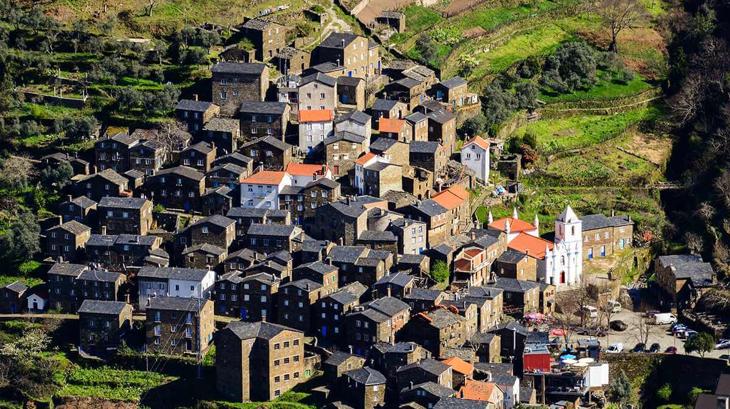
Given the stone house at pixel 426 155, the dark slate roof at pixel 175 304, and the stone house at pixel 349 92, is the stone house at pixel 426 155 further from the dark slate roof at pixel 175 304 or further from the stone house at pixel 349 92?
the dark slate roof at pixel 175 304

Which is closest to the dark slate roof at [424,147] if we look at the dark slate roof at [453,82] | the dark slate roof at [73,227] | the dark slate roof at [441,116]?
the dark slate roof at [441,116]

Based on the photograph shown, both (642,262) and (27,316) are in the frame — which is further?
(642,262)

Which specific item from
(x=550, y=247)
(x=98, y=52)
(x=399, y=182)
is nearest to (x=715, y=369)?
(x=550, y=247)

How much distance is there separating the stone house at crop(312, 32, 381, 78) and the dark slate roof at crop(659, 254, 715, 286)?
2608cm


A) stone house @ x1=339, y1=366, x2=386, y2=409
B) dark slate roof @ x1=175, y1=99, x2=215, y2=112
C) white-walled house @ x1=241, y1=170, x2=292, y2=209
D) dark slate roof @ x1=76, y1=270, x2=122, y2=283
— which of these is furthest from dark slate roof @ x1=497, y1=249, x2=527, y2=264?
dark slate roof @ x1=76, y1=270, x2=122, y2=283

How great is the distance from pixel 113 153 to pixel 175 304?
16874 mm

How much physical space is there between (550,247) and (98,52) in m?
35.8

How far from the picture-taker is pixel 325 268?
126 meters

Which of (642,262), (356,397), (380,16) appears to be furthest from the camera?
(380,16)

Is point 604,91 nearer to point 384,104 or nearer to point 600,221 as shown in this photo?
point 600,221

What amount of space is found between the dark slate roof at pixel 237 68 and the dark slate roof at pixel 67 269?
19.1m

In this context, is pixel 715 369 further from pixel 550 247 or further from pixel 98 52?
pixel 98 52

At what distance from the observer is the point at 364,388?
389ft

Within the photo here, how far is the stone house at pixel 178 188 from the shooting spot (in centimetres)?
13475
